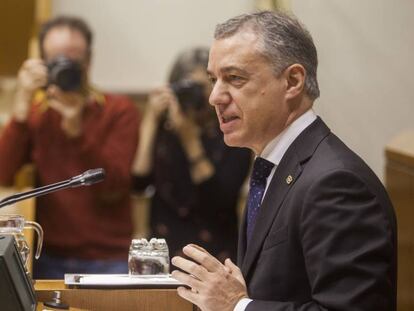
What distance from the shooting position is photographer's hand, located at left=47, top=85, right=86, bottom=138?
10.8 ft

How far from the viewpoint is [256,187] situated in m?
2.05

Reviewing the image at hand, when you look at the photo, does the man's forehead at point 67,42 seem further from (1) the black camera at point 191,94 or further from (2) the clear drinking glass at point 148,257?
(2) the clear drinking glass at point 148,257

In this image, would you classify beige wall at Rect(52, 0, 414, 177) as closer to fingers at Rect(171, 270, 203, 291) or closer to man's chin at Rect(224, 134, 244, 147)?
man's chin at Rect(224, 134, 244, 147)

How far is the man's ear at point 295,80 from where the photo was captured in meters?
1.96

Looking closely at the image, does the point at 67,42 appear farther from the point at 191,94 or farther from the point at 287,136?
the point at 287,136

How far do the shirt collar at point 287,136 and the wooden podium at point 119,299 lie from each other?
0.34m

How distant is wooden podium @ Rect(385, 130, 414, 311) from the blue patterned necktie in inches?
46.5

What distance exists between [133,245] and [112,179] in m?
1.27

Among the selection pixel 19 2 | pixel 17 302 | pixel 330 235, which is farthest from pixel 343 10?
pixel 17 302

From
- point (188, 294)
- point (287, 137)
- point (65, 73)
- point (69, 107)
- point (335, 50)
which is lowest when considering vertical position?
point (188, 294)

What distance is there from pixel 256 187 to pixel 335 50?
7.17ft

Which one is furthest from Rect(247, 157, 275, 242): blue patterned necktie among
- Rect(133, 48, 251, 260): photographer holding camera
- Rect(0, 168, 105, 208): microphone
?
Rect(133, 48, 251, 260): photographer holding camera

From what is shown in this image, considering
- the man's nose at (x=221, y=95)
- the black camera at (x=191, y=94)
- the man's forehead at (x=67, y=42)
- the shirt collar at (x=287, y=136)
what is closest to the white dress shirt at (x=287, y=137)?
the shirt collar at (x=287, y=136)

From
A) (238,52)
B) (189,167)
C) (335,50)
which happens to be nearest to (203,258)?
(238,52)
